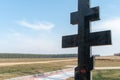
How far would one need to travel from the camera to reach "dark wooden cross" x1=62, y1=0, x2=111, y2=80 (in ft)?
21.1

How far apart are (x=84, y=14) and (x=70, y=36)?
74 centimetres

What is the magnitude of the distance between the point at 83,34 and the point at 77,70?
0.94 m

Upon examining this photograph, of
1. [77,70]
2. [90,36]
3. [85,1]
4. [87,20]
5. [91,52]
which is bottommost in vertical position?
[77,70]

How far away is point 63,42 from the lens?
23.9ft

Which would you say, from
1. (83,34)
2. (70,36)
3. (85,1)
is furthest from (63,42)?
(85,1)

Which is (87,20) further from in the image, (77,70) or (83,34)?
(77,70)

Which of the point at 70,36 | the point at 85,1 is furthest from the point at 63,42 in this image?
the point at 85,1

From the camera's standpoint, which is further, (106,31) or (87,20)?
(87,20)

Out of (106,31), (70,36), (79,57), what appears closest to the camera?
(106,31)

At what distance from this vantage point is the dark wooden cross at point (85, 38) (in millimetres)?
6446

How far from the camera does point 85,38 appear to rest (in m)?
6.69

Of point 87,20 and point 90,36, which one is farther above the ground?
point 87,20

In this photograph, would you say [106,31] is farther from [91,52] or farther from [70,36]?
[70,36]

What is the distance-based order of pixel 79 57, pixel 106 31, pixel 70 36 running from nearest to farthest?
pixel 106 31
pixel 79 57
pixel 70 36
